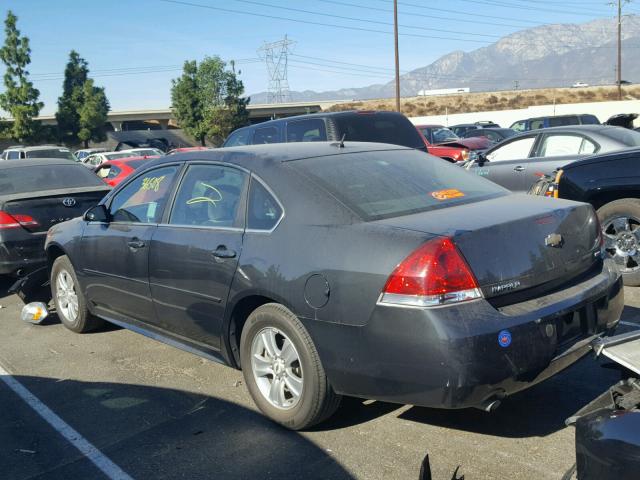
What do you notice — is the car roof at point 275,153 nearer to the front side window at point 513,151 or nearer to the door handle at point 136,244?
the door handle at point 136,244

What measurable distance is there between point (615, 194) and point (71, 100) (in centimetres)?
5418

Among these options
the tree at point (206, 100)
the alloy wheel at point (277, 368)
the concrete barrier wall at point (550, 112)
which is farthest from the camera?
the tree at point (206, 100)

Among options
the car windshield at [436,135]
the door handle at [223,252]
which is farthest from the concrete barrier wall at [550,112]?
the door handle at [223,252]

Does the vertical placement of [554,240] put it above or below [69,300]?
above

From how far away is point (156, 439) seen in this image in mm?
3852

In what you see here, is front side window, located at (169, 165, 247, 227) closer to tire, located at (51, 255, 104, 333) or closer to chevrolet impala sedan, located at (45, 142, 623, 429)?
chevrolet impala sedan, located at (45, 142, 623, 429)

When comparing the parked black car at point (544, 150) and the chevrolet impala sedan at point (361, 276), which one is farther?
the parked black car at point (544, 150)

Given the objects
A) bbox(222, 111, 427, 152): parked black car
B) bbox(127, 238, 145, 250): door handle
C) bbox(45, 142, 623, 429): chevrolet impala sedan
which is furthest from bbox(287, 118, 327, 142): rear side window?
bbox(127, 238, 145, 250): door handle

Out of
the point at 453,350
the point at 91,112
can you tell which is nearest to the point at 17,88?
the point at 91,112

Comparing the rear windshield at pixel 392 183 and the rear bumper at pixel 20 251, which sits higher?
the rear windshield at pixel 392 183

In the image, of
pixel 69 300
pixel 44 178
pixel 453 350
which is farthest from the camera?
pixel 44 178

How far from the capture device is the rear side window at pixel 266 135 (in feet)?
31.9

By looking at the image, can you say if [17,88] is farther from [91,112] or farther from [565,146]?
[565,146]

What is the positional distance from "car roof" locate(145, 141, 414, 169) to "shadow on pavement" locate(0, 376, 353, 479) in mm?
1593
